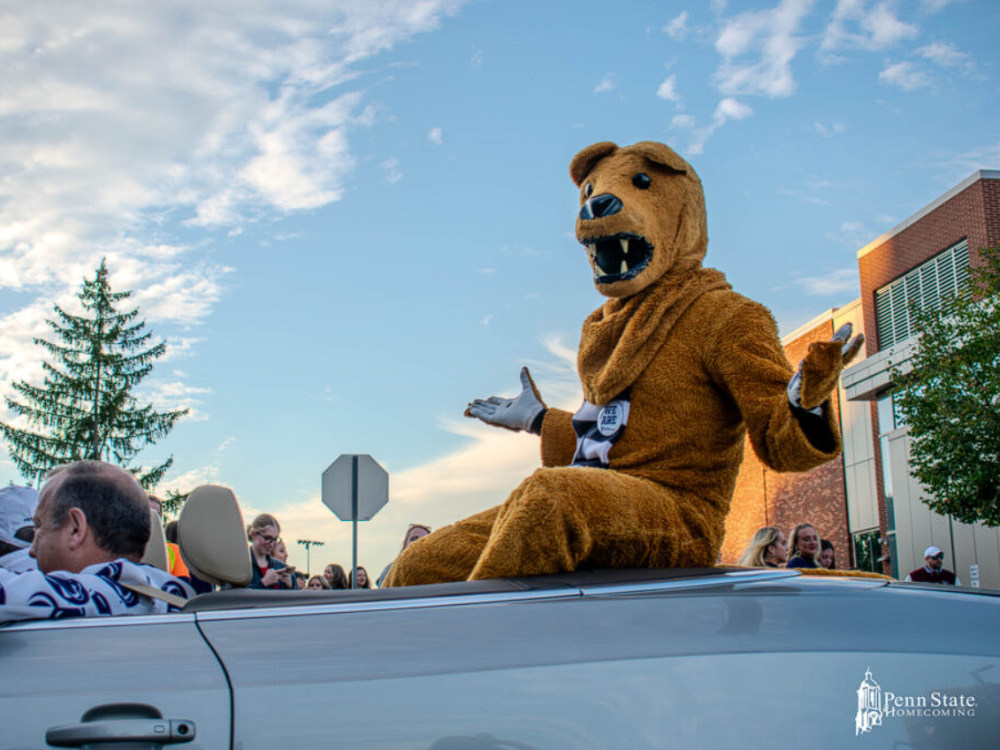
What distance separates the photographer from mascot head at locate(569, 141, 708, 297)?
3213 mm

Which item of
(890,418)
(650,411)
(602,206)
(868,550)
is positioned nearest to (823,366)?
(650,411)

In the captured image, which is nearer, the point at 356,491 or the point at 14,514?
the point at 14,514

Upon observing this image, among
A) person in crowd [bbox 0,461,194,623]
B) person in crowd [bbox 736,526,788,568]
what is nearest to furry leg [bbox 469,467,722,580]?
person in crowd [bbox 0,461,194,623]

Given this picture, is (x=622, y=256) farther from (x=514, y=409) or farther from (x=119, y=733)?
(x=119, y=733)

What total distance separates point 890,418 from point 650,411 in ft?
81.6

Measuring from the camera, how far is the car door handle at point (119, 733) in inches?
50.7

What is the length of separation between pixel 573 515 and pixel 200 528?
0.99 metres

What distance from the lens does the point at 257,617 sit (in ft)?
5.08

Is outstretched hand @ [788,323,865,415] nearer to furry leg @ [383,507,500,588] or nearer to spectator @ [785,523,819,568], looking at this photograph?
furry leg @ [383,507,500,588]

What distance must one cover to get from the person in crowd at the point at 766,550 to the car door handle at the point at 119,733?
5.94 m

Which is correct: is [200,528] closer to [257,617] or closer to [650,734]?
[257,617]

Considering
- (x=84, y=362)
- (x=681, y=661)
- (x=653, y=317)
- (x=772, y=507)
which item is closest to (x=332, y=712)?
(x=681, y=661)

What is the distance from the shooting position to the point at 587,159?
3660 mm

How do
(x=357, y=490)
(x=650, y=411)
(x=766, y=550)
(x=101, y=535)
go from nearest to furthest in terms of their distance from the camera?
1. (x=101, y=535)
2. (x=650, y=411)
3. (x=766, y=550)
4. (x=357, y=490)
